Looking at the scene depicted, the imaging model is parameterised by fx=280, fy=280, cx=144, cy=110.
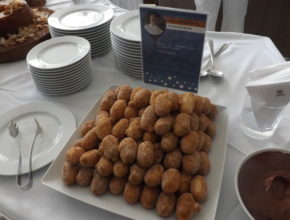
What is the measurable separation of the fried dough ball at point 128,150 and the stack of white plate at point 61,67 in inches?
13.8

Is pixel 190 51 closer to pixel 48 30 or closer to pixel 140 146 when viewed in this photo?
pixel 140 146

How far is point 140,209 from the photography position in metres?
0.51

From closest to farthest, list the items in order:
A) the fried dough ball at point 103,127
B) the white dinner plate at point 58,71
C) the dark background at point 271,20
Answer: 1. the fried dough ball at point 103,127
2. the white dinner plate at point 58,71
3. the dark background at point 271,20

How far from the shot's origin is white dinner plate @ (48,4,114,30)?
94cm

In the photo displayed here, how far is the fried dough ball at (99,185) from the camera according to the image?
0.52m

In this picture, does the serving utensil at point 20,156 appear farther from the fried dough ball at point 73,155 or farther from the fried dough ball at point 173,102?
the fried dough ball at point 173,102

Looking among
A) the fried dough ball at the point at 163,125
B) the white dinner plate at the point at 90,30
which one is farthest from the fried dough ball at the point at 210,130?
the white dinner plate at the point at 90,30

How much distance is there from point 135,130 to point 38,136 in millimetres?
271

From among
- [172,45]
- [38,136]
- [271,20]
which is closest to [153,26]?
[172,45]

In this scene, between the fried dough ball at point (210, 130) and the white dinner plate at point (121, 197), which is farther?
the fried dough ball at point (210, 130)

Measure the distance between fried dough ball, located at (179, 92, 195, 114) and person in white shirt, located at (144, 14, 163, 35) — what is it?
0.19 metres

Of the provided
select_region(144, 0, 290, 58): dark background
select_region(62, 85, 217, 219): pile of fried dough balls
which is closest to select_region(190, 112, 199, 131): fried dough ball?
select_region(62, 85, 217, 219): pile of fried dough balls

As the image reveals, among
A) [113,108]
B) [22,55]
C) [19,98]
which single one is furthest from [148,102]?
[22,55]

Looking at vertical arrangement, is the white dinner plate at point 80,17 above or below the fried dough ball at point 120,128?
above
